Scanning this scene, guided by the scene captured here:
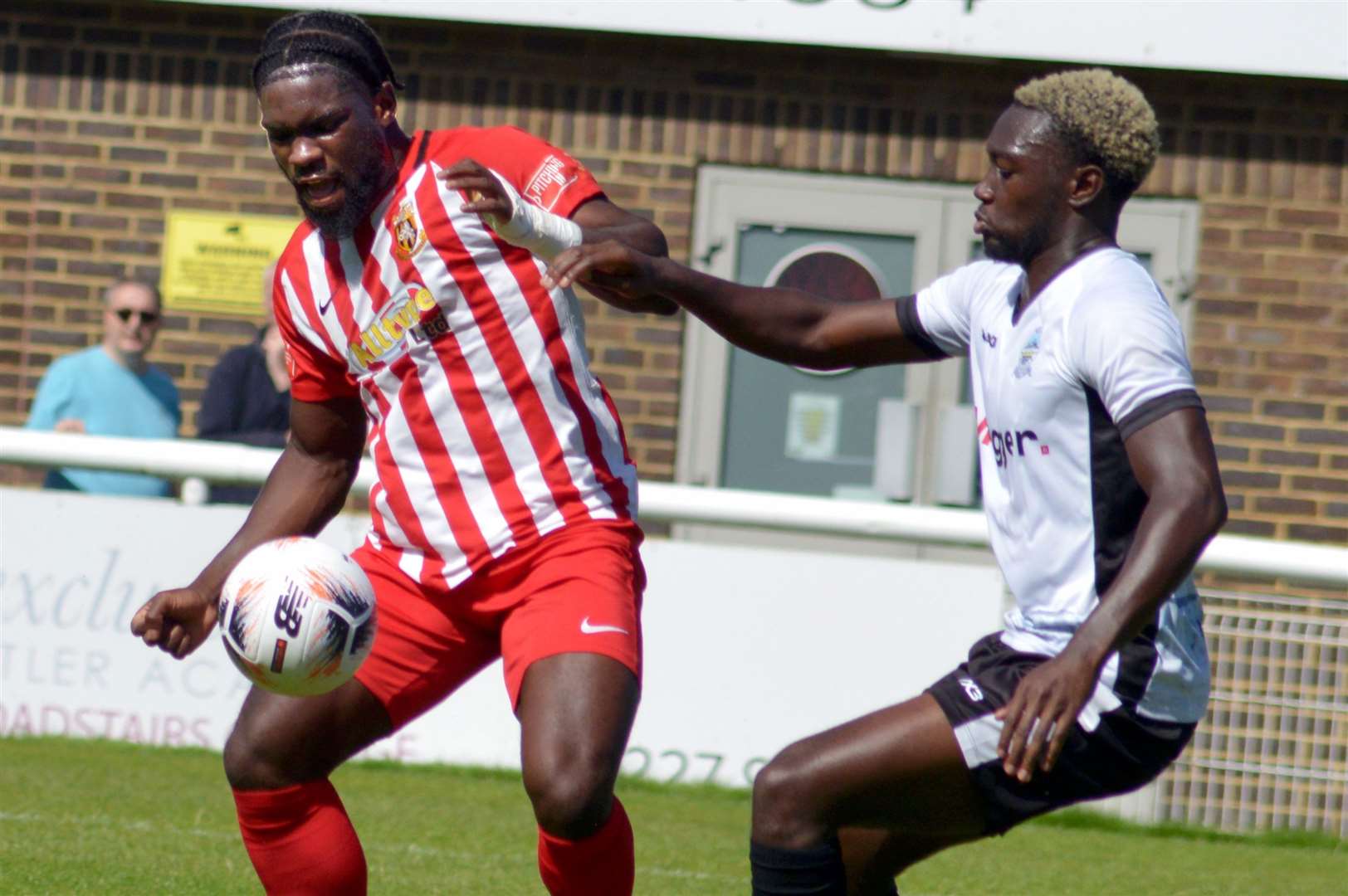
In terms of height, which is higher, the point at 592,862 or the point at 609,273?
the point at 609,273

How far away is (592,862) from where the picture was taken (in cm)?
413

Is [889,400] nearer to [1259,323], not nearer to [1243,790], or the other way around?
[1259,323]

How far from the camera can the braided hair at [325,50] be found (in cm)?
435

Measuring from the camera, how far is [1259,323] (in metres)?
9.54

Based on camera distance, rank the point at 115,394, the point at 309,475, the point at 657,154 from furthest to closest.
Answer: the point at 657,154 < the point at 115,394 < the point at 309,475

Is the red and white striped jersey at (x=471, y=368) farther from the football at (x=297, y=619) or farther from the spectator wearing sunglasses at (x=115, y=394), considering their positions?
the spectator wearing sunglasses at (x=115, y=394)

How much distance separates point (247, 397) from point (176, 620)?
4270 mm

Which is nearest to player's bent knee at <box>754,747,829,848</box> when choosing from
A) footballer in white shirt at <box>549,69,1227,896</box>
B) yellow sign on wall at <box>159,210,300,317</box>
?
footballer in white shirt at <box>549,69,1227,896</box>

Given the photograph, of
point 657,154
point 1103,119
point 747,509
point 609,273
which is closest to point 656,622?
point 747,509

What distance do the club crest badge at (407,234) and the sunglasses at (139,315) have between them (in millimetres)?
4359

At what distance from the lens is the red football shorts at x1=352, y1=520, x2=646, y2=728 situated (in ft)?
13.8

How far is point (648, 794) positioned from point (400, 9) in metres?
4.08

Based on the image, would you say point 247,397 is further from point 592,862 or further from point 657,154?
point 592,862

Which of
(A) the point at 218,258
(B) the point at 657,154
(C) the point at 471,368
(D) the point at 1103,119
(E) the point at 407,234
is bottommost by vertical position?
(C) the point at 471,368
